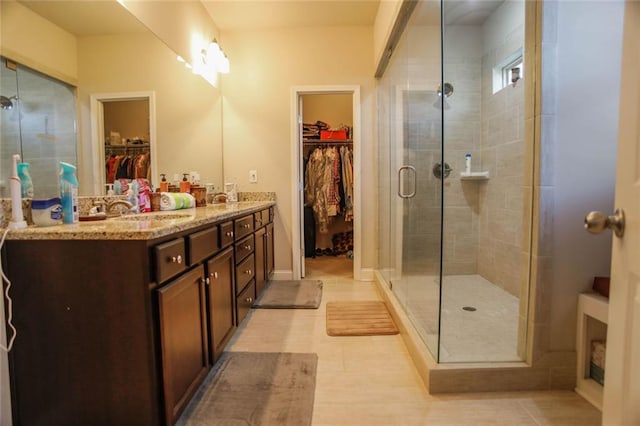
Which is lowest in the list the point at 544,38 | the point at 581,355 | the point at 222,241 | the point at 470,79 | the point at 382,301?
the point at 382,301

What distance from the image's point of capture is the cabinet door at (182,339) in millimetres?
1104

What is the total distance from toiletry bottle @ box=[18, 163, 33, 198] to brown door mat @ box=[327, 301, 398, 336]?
1.67 m

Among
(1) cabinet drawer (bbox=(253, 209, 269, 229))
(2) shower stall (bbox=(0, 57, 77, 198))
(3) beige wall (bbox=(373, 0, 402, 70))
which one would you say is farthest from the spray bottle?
(3) beige wall (bbox=(373, 0, 402, 70))

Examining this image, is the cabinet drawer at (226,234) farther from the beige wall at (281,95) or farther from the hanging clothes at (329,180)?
the hanging clothes at (329,180)

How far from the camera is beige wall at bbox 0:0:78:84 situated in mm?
1162

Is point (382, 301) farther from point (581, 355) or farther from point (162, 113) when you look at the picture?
point (162, 113)

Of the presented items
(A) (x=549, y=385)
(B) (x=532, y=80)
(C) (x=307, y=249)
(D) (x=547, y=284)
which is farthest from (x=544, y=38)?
(C) (x=307, y=249)

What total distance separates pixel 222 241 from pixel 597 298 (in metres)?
1.76

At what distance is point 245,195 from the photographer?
3236 millimetres

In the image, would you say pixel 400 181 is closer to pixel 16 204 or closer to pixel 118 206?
pixel 118 206

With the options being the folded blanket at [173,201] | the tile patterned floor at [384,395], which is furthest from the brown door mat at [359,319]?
the folded blanket at [173,201]

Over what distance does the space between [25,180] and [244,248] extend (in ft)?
3.88

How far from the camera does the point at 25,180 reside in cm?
120

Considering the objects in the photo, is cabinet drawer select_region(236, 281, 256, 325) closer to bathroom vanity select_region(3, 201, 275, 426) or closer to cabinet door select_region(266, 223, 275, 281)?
cabinet door select_region(266, 223, 275, 281)
